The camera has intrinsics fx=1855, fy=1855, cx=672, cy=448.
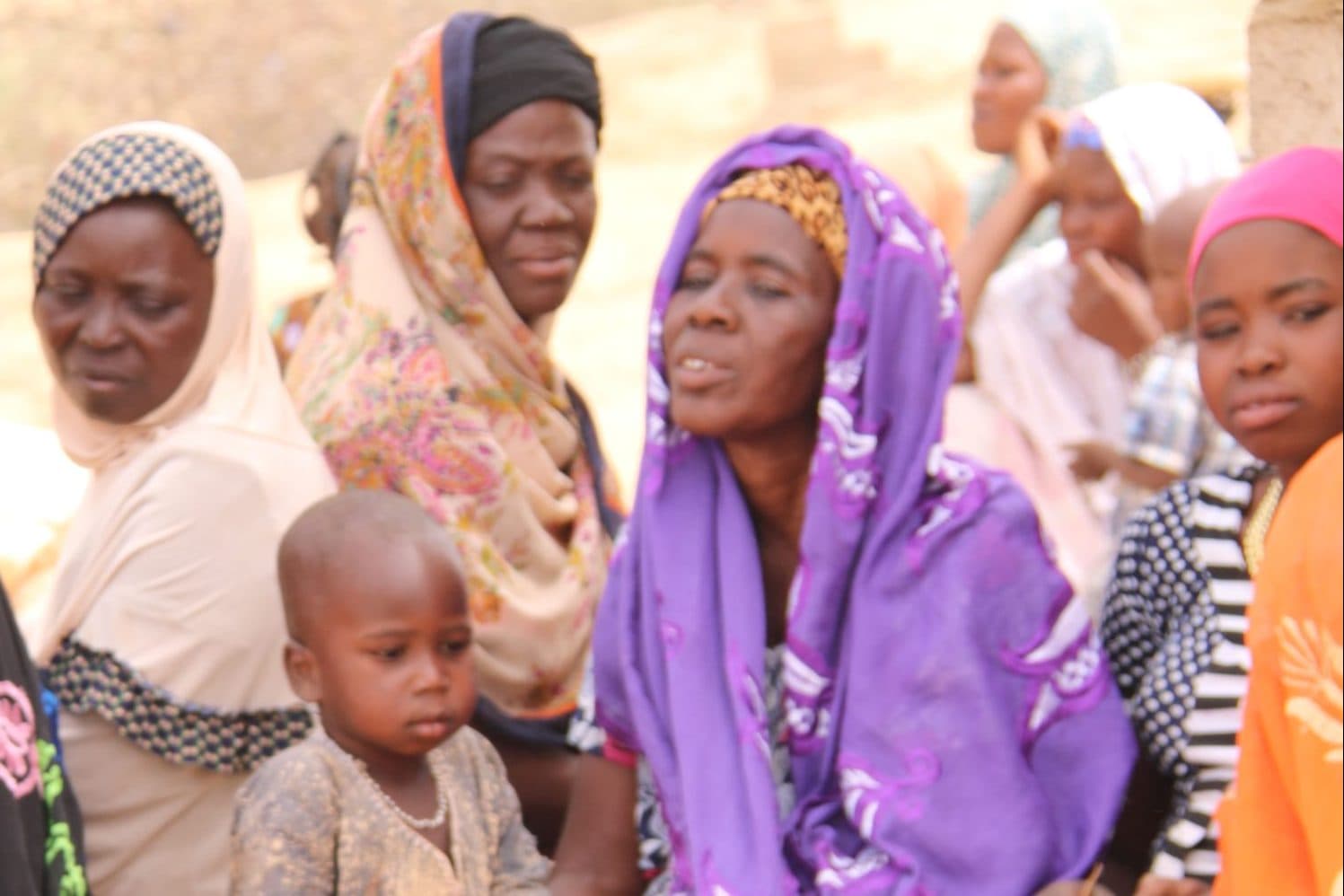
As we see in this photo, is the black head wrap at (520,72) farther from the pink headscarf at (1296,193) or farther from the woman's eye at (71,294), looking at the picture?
the pink headscarf at (1296,193)

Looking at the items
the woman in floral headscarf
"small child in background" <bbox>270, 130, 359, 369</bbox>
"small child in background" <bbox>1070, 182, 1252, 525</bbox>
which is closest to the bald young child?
the woman in floral headscarf

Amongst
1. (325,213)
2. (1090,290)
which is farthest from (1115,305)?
(325,213)

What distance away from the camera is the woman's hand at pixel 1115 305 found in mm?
5066

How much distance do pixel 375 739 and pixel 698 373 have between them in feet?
2.67

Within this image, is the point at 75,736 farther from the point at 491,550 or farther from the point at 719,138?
the point at 719,138

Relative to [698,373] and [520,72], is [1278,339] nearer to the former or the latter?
[698,373]

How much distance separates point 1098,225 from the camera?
5.04m

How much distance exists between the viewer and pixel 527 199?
13.7 ft

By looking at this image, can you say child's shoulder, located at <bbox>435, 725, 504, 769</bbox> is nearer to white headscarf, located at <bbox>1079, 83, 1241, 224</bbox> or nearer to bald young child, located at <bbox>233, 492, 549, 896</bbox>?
bald young child, located at <bbox>233, 492, 549, 896</bbox>

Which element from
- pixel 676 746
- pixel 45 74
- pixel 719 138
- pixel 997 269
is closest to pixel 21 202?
pixel 45 74

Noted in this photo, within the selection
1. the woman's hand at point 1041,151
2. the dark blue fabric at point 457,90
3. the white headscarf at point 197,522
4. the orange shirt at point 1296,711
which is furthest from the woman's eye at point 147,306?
the woman's hand at point 1041,151

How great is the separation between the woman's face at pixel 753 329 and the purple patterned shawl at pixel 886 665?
84 millimetres

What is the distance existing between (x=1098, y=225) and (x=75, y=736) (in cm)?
300

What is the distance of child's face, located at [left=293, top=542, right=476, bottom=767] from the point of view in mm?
3051
